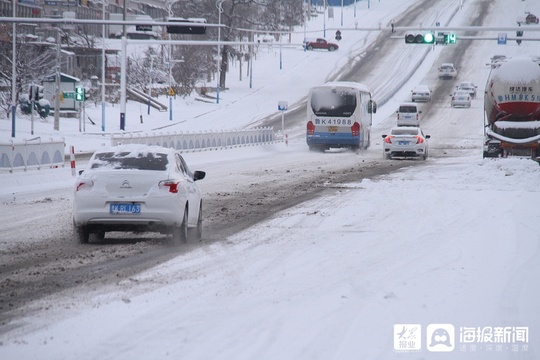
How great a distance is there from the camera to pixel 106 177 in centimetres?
1491

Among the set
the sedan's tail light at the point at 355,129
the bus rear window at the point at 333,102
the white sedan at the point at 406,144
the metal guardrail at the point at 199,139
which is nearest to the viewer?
the metal guardrail at the point at 199,139

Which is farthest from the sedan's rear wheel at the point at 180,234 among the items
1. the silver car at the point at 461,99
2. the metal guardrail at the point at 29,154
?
the silver car at the point at 461,99

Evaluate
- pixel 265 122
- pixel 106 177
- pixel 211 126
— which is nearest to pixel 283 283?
pixel 106 177

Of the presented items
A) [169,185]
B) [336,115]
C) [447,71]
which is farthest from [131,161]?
[447,71]

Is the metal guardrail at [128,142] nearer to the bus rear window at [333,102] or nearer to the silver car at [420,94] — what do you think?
the bus rear window at [333,102]

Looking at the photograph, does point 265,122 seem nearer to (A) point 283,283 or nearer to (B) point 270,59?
(B) point 270,59

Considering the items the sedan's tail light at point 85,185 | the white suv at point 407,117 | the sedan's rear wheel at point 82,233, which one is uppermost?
the sedan's tail light at point 85,185

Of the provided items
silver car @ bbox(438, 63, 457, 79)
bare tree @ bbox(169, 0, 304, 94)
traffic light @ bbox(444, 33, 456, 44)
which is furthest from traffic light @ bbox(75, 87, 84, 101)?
silver car @ bbox(438, 63, 457, 79)

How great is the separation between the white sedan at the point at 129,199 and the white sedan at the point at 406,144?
28.9 meters

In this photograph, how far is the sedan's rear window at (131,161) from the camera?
15.2 metres

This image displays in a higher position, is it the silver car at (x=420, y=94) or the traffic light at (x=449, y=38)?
the traffic light at (x=449, y=38)

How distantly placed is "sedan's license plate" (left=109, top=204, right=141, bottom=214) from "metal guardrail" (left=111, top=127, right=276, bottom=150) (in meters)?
23.3

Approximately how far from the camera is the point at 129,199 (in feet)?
48.5

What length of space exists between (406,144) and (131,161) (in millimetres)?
29251
